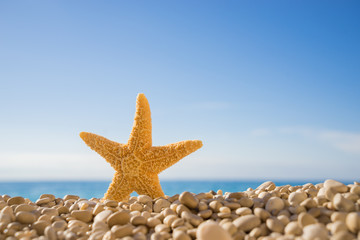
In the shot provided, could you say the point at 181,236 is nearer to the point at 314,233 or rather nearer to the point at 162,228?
the point at 162,228

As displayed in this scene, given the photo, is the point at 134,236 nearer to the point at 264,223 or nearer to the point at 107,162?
the point at 264,223

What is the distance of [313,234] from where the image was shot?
177 centimetres

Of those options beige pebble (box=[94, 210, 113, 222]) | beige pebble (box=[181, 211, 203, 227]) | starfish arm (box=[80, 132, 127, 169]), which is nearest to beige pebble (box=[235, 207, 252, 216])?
beige pebble (box=[181, 211, 203, 227])

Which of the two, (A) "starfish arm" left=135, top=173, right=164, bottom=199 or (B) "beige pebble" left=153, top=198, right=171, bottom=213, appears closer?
(B) "beige pebble" left=153, top=198, right=171, bottom=213

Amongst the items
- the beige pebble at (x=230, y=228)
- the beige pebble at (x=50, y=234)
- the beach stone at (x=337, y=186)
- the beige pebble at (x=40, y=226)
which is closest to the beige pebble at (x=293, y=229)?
the beige pebble at (x=230, y=228)

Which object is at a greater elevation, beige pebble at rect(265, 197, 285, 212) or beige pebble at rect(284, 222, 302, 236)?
beige pebble at rect(265, 197, 285, 212)

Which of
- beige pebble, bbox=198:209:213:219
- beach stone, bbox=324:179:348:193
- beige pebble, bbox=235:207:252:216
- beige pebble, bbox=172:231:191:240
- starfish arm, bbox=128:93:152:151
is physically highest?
starfish arm, bbox=128:93:152:151

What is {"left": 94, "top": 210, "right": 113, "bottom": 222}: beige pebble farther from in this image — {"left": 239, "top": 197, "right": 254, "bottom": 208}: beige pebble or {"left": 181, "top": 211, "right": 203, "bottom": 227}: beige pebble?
{"left": 239, "top": 197, "right": 254, "bottom": 208}: beige pebble

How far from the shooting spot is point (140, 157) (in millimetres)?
3670

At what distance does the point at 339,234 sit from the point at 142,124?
240 centimetres

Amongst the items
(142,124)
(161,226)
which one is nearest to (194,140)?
(142,124)

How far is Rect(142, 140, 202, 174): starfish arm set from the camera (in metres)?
3.58

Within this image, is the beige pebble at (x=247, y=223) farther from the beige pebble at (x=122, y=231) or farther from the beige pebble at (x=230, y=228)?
the beige pebble at (x=122, y=231)

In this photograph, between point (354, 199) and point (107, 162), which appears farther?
point (107, 162)
